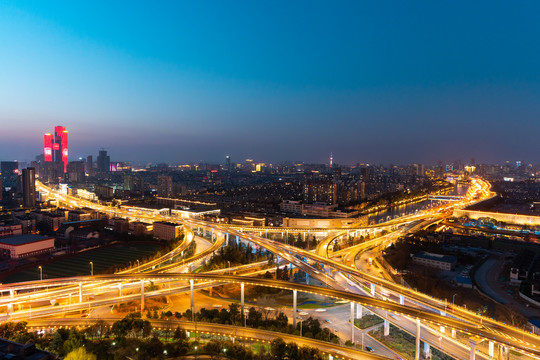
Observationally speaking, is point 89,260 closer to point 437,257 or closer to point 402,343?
point 402,343

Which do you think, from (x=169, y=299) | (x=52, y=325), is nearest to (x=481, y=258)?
(x=169, y=299)

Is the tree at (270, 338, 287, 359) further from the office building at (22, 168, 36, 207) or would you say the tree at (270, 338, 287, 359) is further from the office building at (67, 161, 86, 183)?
the office building at (67, 161, 86, 183)

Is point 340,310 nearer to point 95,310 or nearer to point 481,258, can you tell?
point 95,310

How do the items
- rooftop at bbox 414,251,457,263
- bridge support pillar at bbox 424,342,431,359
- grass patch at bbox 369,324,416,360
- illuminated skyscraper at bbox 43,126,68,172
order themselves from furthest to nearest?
1. illuminated skyscraper at bbox 43,126,68,172
2. rooftop at bbox 414,251,457,263
3. grass patch at bbox 369,324,416,360
4. bridge support pillar at bbox 424,342,431,359

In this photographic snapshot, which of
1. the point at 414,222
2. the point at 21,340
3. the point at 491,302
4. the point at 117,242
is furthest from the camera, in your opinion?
the point at 414,222

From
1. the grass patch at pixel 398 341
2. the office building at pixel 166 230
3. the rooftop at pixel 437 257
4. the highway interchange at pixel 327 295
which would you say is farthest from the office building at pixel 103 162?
the grass patch at pixel 398 341

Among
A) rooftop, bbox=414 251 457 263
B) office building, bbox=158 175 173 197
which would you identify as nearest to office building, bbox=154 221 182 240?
rooftop, bbox=414 251 457 263

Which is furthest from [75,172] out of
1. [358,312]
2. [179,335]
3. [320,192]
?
[358,312]
